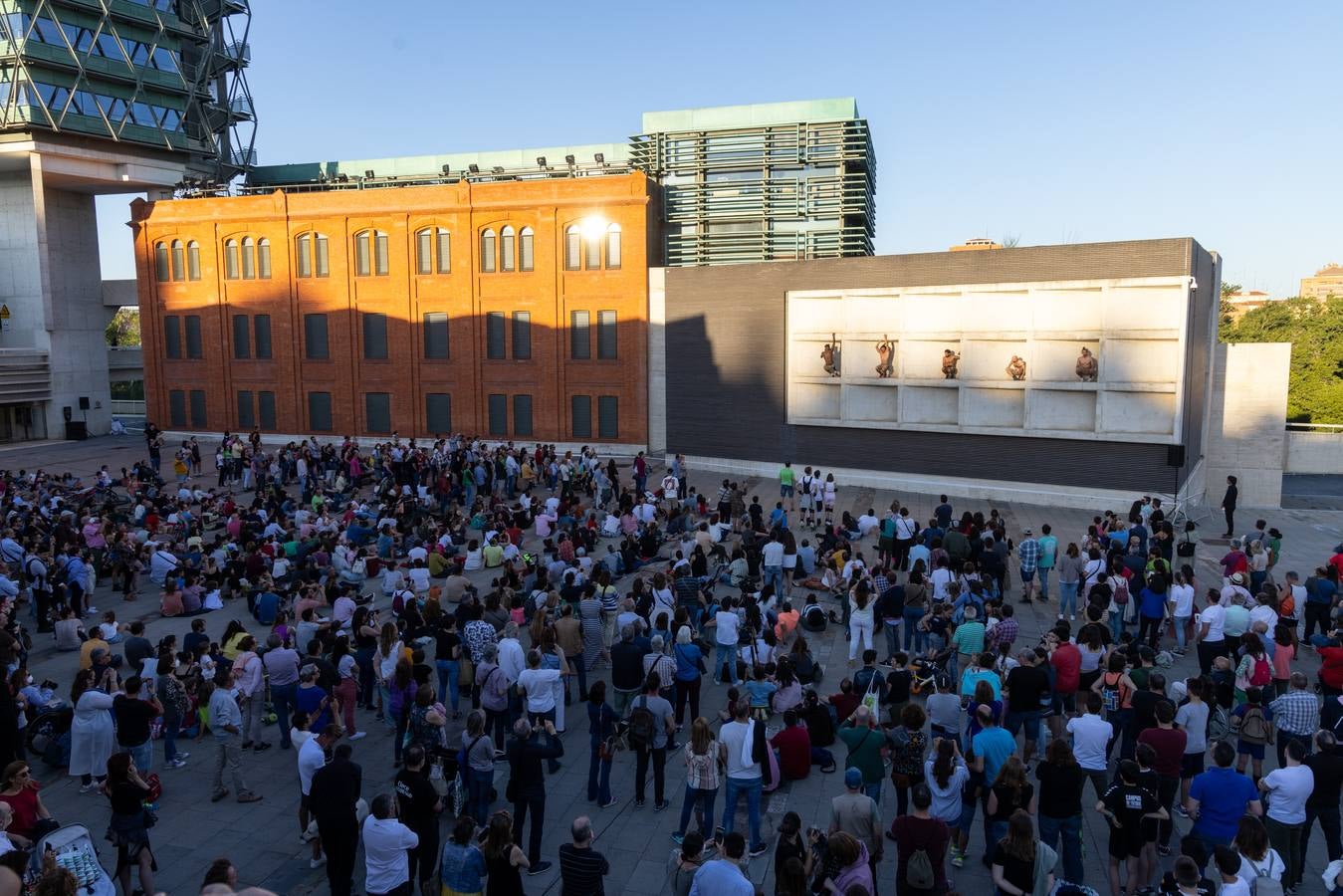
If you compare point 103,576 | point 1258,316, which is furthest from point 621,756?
point 1258,316

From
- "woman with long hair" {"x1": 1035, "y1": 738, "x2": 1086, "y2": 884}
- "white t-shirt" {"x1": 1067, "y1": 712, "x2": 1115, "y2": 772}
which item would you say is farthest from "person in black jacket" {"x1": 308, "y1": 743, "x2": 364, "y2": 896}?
"white t-shirt" {"x1": 1067, "y1": 712, "x2": 1115, "y2": 772}

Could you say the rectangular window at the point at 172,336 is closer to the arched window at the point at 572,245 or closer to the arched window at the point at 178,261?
the arched window at the point at 178,261

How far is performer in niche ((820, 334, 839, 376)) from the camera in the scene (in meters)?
30.3

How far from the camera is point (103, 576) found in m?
20.4

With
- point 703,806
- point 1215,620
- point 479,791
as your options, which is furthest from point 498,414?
point 703,806

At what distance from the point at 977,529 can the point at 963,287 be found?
1235 cm

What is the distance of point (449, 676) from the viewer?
11695 millimetres

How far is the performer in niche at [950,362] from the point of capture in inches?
1108

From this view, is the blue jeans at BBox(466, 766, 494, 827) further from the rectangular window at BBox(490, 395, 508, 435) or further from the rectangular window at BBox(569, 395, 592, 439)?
the rectangular window at BBox(490, 395, 508, 435)

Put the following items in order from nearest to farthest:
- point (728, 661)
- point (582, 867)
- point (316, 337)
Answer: point (582, 867)
point (728, 661)
point (316, 337)

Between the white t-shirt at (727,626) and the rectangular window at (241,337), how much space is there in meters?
36.0

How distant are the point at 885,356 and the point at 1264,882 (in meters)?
23.8

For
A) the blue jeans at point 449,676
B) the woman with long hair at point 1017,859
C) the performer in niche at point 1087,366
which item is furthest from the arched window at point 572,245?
the woman with long hair at point 1017,859

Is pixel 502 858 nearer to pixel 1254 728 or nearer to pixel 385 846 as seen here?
pixel 385 846
